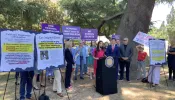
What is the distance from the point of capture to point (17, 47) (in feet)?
21.2

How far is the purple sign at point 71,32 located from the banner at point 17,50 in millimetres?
4861

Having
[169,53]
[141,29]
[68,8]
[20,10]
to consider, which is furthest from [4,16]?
[169,53]

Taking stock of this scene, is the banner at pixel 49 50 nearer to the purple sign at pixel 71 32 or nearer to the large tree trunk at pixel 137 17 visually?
the purple sign at pixel 71 32

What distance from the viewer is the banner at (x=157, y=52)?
32.1 feet

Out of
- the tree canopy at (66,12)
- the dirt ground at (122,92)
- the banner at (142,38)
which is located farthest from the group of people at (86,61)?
the tree canopy at (66,12)

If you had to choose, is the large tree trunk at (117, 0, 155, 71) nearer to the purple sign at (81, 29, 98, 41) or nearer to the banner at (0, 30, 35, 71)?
the purple sign at (81, 29, 98, 41)

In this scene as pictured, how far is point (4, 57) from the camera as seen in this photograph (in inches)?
245

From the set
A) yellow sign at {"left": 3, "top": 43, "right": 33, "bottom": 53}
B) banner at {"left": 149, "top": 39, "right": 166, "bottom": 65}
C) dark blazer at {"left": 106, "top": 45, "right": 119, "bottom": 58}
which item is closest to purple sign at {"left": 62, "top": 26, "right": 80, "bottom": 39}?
dark blazer at {"left": 106, "top": 45, "right": 119, "bottom": 58}

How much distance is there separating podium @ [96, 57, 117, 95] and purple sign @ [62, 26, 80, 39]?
10.7 ft

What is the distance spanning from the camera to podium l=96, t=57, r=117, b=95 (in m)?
8.66

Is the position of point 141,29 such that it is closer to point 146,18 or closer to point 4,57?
point 146,18

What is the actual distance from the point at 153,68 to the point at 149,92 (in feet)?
4.35

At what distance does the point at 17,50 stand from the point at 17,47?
7 centimetres

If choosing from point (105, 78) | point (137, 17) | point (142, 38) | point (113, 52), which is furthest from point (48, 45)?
point (137, 17)
